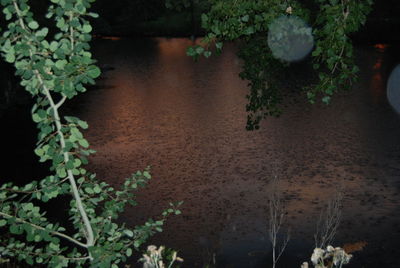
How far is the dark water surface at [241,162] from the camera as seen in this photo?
11.0m

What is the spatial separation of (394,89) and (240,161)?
57.3ft

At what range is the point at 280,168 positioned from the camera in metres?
15.6

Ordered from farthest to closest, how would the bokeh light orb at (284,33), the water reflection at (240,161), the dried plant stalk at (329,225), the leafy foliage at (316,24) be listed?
the water reflection at (240,161) → the dried plant stalk at (329,225) → the bokeh light orb at (284,33) → the leafy foliage at (316,24)

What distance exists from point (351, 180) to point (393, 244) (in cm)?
397

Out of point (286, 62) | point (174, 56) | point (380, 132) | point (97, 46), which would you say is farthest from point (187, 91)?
point (97, 46)

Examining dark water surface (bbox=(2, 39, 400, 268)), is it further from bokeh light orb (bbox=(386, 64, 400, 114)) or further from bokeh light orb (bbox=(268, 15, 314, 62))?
bokeh light orb (bbox=(268, 15, 314, 62))

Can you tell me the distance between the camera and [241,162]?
53.5 ft

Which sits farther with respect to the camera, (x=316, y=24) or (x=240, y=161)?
(x=240, y=161)

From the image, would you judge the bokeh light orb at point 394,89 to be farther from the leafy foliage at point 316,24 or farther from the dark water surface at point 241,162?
the leafy foliage at point 316,24

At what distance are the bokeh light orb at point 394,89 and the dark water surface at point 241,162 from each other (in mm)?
514

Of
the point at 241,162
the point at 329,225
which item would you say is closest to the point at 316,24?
the point at 329,225

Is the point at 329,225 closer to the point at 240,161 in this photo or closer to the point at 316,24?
the point at 316,24

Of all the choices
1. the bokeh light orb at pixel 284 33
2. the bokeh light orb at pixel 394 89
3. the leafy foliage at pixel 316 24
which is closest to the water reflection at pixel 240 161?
the bokeh light orb at pixel 394 89

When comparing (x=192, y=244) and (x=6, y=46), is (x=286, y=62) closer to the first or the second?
(x=6, y=46)
